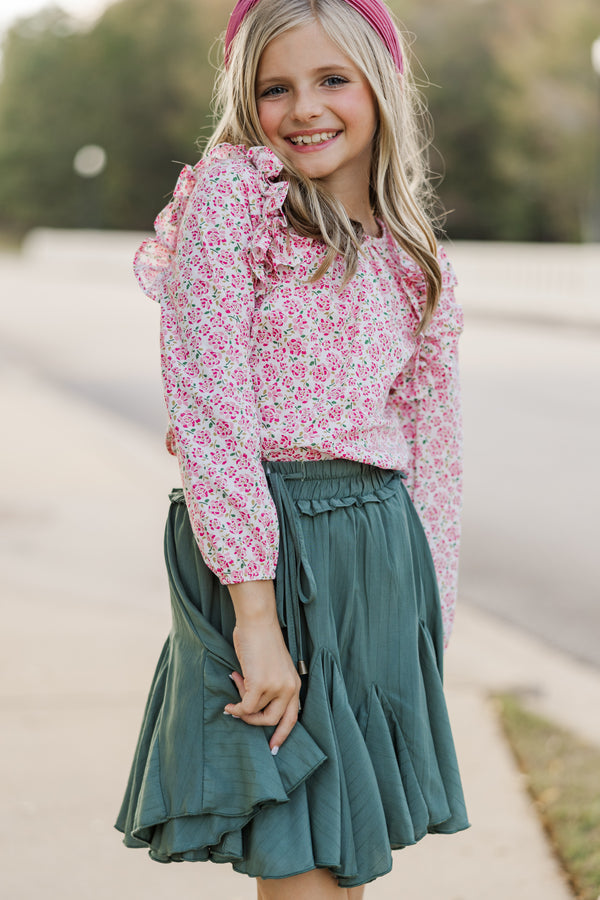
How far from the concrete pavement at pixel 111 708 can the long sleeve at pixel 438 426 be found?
92 cm

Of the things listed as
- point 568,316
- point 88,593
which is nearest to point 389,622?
point 88,593

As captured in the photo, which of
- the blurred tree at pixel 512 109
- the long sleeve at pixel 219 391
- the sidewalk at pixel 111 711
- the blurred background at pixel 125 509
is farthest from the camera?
the blurred tree at pixel 512 109

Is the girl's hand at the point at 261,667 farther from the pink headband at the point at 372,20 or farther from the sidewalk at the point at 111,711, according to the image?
the sidewalk at the point at 111,711

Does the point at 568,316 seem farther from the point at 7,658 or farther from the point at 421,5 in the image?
the point at 421,5

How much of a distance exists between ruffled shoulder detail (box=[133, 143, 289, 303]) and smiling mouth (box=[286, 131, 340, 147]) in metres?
0.09

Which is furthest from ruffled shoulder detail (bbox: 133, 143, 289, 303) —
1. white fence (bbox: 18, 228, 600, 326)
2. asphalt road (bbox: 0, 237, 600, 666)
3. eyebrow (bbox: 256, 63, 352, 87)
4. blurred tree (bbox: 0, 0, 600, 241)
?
blurred tree (bbox: 0, 0, 600, 241)

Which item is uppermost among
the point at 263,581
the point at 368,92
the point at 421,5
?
the point at 421,5

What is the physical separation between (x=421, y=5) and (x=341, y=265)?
5334 centimetres

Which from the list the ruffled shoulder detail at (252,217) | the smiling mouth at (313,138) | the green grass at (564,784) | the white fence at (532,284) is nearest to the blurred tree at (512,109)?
the white fence at (532,284)

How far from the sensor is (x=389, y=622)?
1769 millimetres

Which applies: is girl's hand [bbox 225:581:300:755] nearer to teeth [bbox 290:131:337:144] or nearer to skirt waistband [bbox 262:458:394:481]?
skirt waistband [bbox 262:458:394:481]

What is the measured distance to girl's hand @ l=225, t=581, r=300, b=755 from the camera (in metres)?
1.60

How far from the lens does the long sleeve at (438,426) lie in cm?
198

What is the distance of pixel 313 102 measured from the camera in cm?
177
